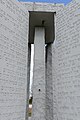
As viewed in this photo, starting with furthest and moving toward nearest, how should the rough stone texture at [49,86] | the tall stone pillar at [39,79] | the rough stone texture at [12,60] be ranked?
the rough stone texture at [49,86] → the tall stone pillar at [39,79] → the rough stone texture at [12,60]

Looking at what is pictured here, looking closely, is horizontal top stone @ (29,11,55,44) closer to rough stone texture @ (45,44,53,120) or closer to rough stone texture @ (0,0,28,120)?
rough stone texture @ (45,44,53,120)

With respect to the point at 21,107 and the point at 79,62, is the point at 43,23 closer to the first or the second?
the point at 79,62

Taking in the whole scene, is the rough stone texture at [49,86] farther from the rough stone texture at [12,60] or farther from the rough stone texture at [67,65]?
the rough stone texture at [12,60]

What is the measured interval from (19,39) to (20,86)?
1.06 meters

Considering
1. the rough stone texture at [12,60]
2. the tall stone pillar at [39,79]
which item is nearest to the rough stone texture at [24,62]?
the rough stone texture at [12,60]

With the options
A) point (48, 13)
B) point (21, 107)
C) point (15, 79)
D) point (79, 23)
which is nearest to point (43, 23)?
point (48, 13)

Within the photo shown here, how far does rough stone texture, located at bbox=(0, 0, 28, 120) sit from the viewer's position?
2.89 m

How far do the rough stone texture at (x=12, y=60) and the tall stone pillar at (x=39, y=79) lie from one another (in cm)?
94

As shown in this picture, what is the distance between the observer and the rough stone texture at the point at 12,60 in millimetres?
2889

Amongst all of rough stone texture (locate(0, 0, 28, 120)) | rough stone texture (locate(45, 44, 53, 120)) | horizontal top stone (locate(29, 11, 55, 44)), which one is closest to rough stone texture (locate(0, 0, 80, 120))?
rough stone texture (locate(0, 0, 28, 120))

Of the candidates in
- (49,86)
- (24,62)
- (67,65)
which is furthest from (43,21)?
(49,86)

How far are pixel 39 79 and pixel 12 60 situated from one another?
5.01 ft

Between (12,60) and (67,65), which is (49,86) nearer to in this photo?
(67,65)

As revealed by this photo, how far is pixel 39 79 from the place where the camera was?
4.48 m
